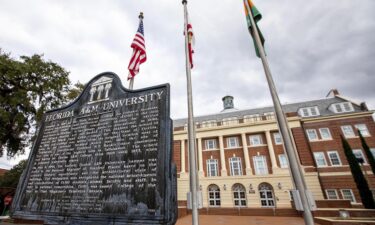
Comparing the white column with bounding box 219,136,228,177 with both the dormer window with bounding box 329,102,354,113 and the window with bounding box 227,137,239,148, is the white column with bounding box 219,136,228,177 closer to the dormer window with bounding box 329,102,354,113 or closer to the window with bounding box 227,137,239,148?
the window with bounding box 227,137,239,148

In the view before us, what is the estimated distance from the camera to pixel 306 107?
2505cm

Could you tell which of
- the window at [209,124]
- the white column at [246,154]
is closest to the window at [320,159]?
the white column at [246,154]

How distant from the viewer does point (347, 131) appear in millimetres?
21844

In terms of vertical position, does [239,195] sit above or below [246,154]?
below

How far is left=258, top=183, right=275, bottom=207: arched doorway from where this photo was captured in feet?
66.3

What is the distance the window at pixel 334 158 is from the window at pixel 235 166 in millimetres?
10723

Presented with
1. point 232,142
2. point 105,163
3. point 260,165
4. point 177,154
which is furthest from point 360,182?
point 105,163

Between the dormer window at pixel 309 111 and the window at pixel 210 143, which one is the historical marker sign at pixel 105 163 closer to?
the window at pixel 210 143

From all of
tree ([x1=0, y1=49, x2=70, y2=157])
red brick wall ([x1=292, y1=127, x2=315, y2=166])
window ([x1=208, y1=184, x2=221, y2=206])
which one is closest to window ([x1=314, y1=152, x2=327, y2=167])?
red brick wall ([x1=292, y1=127, x2=315, y2=166])

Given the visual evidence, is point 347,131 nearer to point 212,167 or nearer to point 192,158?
point 212,167

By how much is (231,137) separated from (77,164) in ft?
76.5

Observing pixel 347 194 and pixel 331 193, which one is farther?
pixel 331 193

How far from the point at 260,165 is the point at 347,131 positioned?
11.7 meters

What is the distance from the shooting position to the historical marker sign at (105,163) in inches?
120
